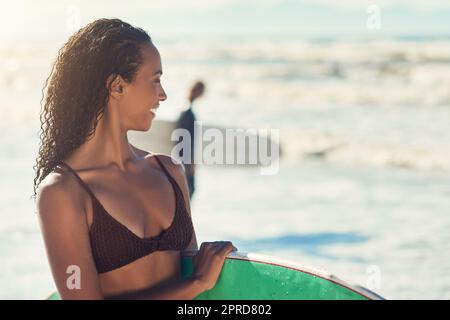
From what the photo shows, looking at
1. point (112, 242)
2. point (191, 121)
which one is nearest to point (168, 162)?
point (112, 242)

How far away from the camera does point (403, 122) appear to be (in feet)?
51.9

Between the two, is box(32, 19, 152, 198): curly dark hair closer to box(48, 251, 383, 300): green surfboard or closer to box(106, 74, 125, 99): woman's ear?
box(106, 74, 125, 99): woman's ear

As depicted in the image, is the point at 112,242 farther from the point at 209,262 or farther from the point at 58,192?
the point at 209,262

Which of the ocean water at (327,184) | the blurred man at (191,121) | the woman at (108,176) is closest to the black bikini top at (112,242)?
the woman at (108,176)

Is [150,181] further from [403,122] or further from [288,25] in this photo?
[288,25]

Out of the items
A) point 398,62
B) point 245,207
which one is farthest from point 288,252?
point 398,62

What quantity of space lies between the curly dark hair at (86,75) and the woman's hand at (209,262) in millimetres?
404

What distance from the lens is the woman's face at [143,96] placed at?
1808 millimetres

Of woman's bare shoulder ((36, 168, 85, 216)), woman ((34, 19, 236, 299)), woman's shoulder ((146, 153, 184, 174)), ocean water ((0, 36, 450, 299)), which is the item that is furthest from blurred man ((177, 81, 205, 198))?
woman's bare shoulder ((36, 168, 85, 216))

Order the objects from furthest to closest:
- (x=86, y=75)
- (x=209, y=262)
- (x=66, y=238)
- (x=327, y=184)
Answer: (x=327, y=184) → (x=209, y=262) → (x=86, y=75) → (x=66, y=238)

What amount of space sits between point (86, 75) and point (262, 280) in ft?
2.22

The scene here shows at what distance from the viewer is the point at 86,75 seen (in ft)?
5.88

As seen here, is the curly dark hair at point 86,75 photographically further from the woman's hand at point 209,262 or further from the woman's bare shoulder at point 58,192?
the woman's hand at point 209,262
